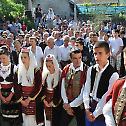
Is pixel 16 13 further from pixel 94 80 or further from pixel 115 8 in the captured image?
pixel 94 80

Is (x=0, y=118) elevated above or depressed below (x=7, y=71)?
below

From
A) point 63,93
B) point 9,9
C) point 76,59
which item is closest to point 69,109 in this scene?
point 63,93

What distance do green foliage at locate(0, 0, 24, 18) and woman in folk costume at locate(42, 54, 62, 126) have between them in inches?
672

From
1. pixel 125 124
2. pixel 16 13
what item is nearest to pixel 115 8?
pixel 16 13

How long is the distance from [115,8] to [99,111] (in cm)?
2809

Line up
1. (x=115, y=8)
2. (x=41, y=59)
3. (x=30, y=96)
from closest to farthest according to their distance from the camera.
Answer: (x=30, y=96), (x=41, y=59), (x=115, y=8)

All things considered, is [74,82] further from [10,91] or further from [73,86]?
[10,91]

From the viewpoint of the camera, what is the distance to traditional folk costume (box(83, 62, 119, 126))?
17.2 feet

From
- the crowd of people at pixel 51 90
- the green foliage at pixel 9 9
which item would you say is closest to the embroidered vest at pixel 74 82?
the crowd of people at pixel 51 90

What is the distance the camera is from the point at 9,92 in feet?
21.9

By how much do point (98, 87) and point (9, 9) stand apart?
805 inches

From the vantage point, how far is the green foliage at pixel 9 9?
23719 millimetres

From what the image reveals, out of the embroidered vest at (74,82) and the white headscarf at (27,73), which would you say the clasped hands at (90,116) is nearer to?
the embroidered vest at (74,82)

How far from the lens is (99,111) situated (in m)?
5.30
